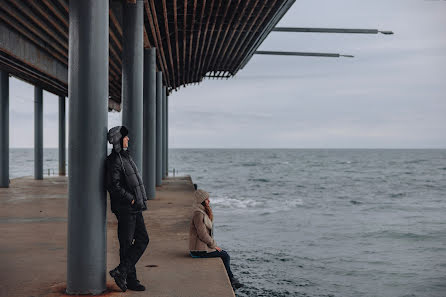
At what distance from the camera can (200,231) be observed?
7.14 metres

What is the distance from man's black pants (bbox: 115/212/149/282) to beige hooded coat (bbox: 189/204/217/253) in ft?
4.22

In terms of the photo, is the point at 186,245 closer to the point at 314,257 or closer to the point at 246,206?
the point at 314,257

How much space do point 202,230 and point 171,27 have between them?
1136cm

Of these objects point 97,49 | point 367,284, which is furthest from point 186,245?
point 367,284

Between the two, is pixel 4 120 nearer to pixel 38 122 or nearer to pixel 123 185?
pixel 38 122

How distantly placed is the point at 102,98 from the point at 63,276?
2.43 metres

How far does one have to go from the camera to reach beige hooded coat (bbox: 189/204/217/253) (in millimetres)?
7043

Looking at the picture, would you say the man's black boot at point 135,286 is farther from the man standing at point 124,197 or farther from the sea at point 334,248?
the sea at point 334,248

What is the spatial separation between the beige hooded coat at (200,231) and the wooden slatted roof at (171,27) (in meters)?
7.24

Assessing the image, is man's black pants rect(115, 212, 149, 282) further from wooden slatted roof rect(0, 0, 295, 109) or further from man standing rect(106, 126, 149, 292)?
wooden slatted roof rect(0, 0, 295, 109)

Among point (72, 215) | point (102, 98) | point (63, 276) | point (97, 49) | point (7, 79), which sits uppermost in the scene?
point (7, 79)

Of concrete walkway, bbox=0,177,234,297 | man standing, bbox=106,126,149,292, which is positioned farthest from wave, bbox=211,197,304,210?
man standing, bbox=106,126,149,292

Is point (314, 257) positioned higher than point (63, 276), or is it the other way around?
point (63, 276)

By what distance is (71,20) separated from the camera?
18.3ft
